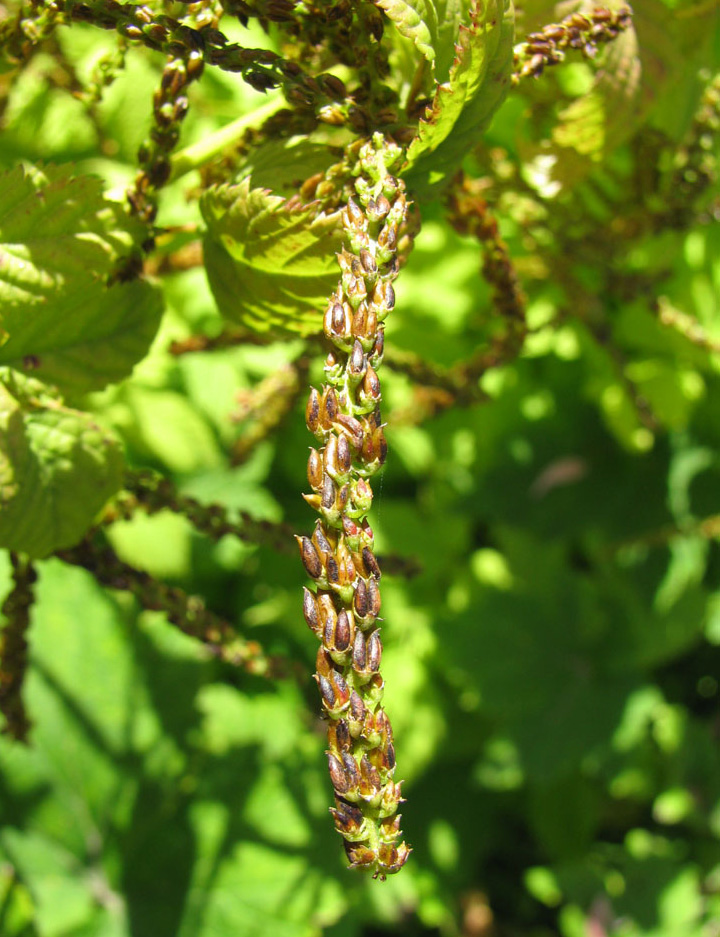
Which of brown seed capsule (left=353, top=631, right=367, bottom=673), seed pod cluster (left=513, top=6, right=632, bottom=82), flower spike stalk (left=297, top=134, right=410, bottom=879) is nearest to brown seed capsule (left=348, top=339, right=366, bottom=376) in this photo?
flower spike stalk (left=297, top=134, right=410, bottom=879)

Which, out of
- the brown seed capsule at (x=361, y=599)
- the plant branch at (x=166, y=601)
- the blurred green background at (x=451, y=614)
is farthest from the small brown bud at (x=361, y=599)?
the blurred green background at (x=451, y=614)

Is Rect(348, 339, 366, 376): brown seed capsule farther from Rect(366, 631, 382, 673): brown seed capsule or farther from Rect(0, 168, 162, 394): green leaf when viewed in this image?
Rect(0, 168, 162, 394): green leaf

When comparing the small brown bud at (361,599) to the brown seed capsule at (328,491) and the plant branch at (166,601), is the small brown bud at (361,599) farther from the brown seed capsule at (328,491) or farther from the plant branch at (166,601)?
the plant branch at (166,601)

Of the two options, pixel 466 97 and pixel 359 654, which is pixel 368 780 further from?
pixel 466 97

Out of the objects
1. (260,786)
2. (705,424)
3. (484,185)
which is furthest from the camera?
(705,424)

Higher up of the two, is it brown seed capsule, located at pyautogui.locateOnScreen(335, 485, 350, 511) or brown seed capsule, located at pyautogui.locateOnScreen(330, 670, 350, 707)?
brown seed capsule, located at pyautogui.locateOnScreen(335, 485, 350, 511)

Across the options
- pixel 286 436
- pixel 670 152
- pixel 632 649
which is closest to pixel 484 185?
pixel 670 152

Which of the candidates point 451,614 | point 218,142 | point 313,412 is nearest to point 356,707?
point 313,412

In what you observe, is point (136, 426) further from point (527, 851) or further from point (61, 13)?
point (527, 851)
